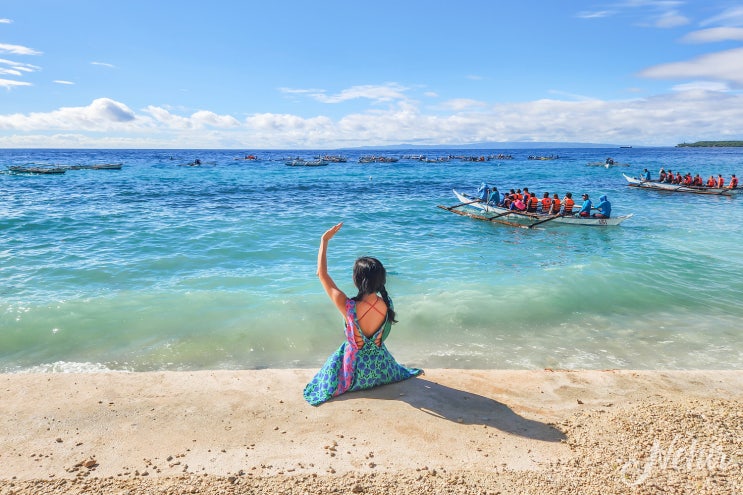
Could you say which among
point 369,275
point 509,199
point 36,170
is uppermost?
point 36,170

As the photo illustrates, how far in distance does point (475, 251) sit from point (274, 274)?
7510 mm

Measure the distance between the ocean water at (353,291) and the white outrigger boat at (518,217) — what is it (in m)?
0.45

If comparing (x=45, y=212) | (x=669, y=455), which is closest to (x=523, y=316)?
(x=669, y=455)

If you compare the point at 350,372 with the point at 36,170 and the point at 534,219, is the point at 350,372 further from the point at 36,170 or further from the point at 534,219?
the point at 36,170

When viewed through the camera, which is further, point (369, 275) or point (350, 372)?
point (350, 372)

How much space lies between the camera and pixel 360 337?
5031 millimetres

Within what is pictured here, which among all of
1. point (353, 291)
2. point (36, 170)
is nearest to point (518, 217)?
point (353, 291)

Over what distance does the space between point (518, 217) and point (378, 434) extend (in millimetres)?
19582

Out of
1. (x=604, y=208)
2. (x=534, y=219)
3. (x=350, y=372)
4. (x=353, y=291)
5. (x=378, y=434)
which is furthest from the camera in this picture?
(x=534, y=219)

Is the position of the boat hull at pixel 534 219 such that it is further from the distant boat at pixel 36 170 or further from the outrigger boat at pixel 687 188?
the distant boat at pixel 36 170

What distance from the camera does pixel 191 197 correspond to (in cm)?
3112

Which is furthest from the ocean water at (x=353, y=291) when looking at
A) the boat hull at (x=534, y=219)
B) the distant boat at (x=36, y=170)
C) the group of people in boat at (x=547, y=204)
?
the distant boat at (x=36, y=170)

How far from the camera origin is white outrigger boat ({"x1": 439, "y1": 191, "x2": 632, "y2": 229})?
20641 mm

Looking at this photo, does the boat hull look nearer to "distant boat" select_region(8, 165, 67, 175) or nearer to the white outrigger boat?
the white outrigger boat
